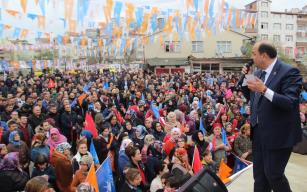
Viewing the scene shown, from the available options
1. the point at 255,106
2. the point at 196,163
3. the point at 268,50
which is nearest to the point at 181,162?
the point at 196,163

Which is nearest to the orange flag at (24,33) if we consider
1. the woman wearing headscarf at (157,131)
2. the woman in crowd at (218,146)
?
the woman wearing headscarf at (157,131)

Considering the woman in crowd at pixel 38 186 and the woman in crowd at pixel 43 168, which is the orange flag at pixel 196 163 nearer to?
the woman in crowd at pixel 43 168

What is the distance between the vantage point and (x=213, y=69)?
4050cm

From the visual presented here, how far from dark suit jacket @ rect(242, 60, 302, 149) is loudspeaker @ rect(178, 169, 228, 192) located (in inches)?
20.7

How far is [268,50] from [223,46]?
135 feet

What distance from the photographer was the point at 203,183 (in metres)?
2.41

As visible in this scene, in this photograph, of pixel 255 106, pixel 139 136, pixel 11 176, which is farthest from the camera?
pixel 139 136

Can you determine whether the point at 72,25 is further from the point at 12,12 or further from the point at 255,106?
the point at 255,106

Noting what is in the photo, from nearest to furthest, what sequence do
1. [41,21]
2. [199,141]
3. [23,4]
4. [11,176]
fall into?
1. [11,176]
2. [199,141]
3. [23,4]
4. [41,21]

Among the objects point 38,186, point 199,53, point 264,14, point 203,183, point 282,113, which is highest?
point 264,14

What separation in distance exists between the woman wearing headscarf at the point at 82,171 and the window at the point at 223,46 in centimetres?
3885

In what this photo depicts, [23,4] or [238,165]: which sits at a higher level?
[23,4]

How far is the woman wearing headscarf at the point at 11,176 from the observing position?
475 centimetres

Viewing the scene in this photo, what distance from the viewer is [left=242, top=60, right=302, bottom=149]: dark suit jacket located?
2.62 meters
